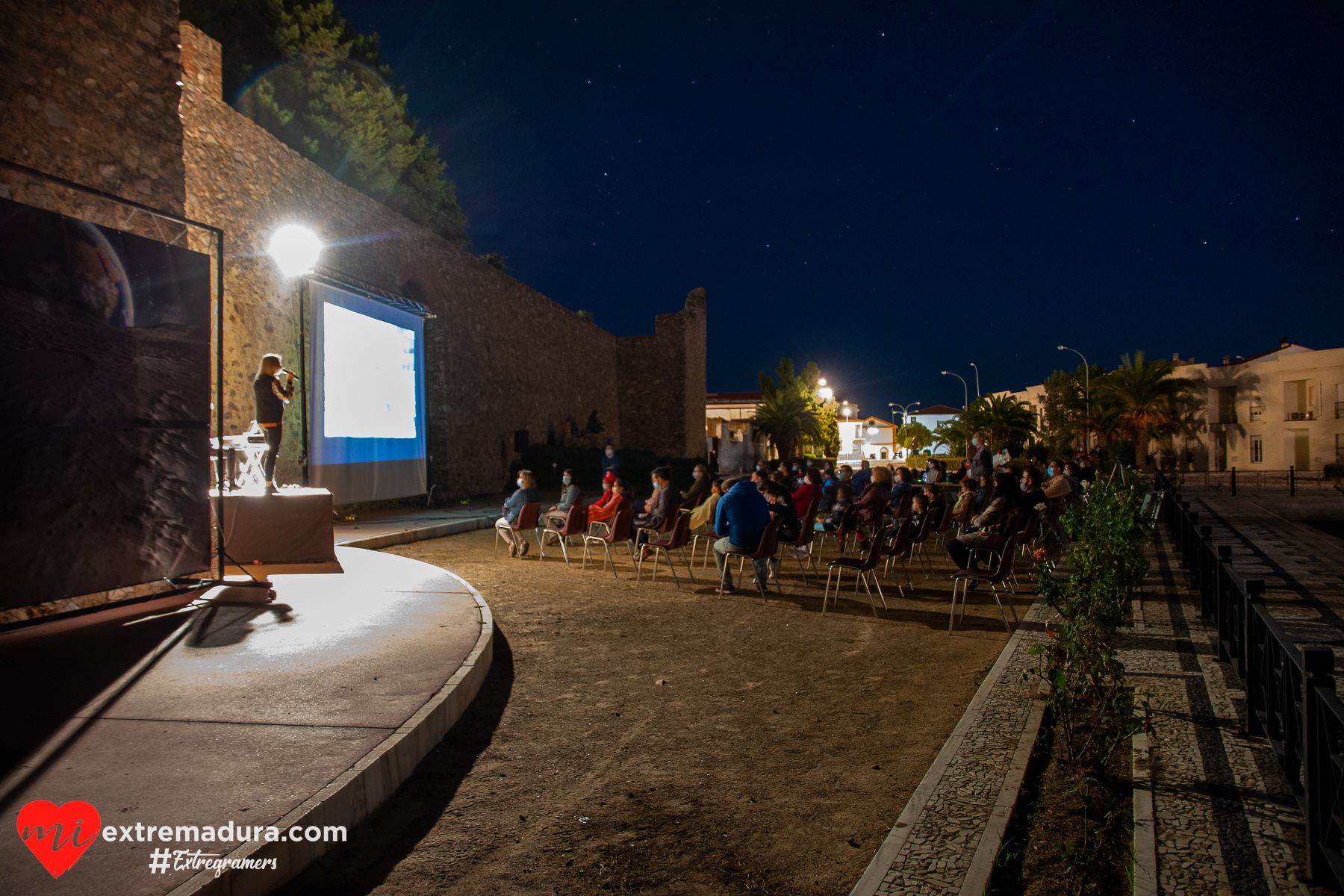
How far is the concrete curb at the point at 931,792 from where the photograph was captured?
225 centimetres

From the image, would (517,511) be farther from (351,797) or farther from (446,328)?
(446,328)

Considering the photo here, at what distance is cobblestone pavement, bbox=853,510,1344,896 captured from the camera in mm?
2219

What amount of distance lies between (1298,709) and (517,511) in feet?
24.5

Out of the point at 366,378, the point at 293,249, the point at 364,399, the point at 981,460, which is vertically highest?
the point at 293,249

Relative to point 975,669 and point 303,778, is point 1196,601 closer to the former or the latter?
point 975,669

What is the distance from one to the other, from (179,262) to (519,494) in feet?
14.6

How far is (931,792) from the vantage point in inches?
109

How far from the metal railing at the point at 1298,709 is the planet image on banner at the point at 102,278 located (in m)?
6.15

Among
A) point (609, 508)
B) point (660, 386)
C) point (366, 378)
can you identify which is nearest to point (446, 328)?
point (366, 378)

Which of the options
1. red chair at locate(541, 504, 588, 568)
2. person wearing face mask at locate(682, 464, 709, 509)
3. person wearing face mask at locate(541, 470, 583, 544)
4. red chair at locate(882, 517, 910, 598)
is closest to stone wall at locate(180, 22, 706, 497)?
person wearing face mask at locate(541, 470, 583, 544)

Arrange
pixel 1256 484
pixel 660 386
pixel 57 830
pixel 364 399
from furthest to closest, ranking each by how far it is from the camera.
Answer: pixel 660 386 → pixel 1256 484 → pixel 364 399 → pixel 57 830

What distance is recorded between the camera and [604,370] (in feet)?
99.7

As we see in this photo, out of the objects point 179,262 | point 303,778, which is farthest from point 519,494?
point 303,778

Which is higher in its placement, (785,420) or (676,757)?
(785,420)
